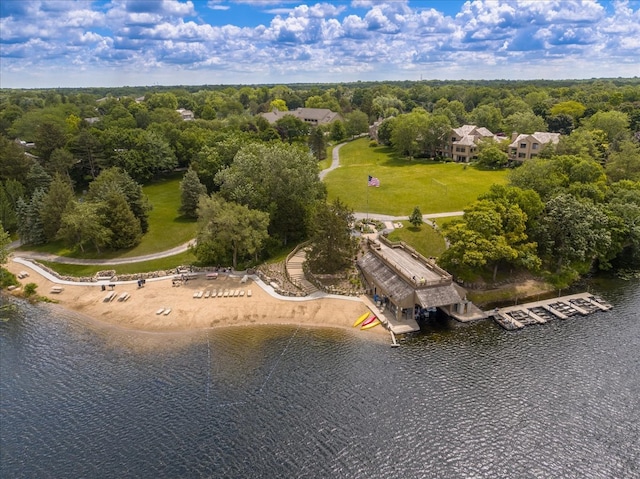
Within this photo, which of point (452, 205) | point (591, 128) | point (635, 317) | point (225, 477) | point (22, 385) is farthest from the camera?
point (591, 128)

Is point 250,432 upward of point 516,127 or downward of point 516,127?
downward

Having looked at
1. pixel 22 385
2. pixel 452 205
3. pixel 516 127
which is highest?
pixel 516 127

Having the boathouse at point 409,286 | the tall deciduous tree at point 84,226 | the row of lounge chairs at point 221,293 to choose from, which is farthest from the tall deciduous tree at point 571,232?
the tall deciduous tree at point 84,226

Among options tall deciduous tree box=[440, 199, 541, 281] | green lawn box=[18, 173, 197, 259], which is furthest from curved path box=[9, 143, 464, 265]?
tall deciduous tree box=[440, 199, 541, 281]

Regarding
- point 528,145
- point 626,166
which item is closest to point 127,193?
point 626,166

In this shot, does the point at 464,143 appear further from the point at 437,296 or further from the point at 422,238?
the point at 437,296

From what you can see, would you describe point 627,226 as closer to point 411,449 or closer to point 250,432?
point 411,449

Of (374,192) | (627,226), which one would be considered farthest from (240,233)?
(627,226)
